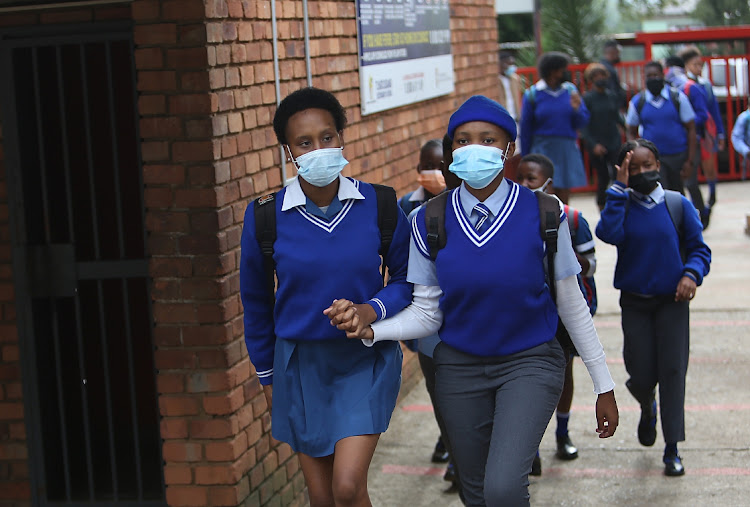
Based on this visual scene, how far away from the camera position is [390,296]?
13.3 ft

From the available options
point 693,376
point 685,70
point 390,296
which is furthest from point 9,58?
point 685,70

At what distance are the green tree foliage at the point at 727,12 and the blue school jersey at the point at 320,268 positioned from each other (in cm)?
3444

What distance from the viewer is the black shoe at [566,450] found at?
20.8ft

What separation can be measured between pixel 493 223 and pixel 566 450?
2.76 meters

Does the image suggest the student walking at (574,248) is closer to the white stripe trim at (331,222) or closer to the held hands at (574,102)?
the white stripe trim at (331,222)

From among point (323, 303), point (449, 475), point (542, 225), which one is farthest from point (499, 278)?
point (449, 475)

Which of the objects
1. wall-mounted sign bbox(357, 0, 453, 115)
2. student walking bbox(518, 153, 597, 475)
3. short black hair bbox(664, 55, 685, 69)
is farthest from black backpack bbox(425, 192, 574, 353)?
short black hair bbox(664, 55, 685, 69)

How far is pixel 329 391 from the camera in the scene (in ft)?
13.4

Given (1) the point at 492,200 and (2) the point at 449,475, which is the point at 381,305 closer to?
(1) the point at 492,200

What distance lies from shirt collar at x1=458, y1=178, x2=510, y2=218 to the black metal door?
6.03ft

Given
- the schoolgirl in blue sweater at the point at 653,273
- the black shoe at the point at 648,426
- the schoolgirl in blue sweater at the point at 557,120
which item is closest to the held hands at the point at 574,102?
the schoolgirl in blue sweater at the point at 557,120

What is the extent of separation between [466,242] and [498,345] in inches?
14.6

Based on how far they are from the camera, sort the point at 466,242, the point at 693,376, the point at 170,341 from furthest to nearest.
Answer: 1. the point at 693,376
2. the point at 170,341
3. the point at 466,242

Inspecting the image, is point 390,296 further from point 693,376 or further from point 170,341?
point 693,376
